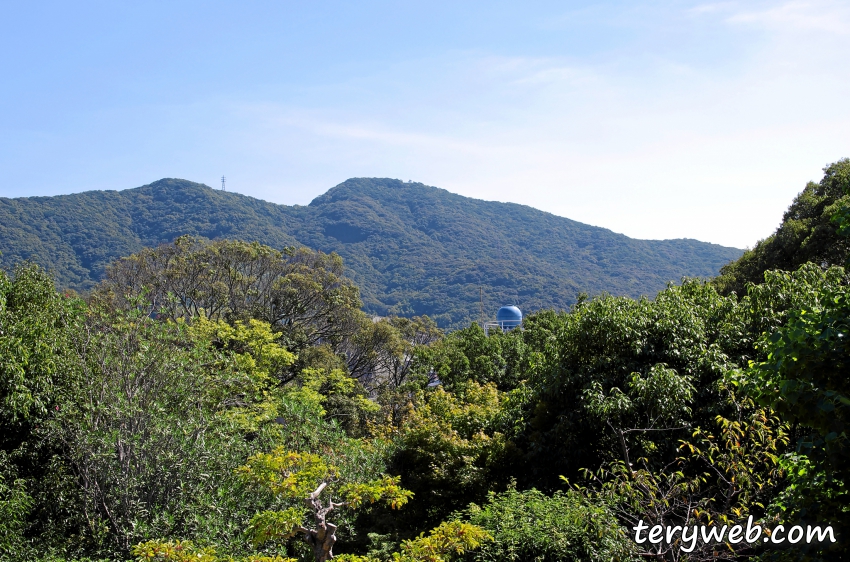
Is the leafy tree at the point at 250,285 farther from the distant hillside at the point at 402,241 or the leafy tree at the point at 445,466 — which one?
the distant hillside at the point at 402,241

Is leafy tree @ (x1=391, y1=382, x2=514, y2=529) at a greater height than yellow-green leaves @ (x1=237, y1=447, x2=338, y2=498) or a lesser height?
lesser

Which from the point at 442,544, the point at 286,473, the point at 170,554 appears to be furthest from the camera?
the point at 286,473

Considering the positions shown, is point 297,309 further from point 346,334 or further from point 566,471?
point 566,471

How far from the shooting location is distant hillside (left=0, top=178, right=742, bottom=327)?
71312 millimetres

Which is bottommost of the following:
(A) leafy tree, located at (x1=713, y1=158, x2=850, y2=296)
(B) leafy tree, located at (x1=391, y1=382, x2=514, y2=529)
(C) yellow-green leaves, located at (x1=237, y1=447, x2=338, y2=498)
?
(B) leafy tree, located at (x1=391, y1=382, x2=514, y2=529)

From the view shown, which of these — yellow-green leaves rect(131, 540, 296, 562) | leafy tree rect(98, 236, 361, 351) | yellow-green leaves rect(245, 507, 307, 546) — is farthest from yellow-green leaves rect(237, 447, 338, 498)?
leafy tree rect(98, 236, 361, 351)

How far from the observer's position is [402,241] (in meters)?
127

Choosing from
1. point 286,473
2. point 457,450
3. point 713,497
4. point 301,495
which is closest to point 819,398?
point 713,497

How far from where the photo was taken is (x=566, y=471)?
9.15 m

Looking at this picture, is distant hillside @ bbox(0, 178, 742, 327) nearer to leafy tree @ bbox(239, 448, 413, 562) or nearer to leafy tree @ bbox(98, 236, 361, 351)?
leafy tree @ bbox(98, 236, 361, 351)

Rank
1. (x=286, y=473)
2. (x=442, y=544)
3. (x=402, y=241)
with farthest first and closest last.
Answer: (x=402, y=241)
(x=286, y=473)
(x=442, y=544)

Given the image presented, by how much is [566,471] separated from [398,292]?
305 ft

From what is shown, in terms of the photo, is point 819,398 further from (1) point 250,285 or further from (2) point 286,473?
(1) point 250,285

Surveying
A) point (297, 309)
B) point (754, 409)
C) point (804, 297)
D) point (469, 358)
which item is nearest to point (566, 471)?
point (754, 409)
